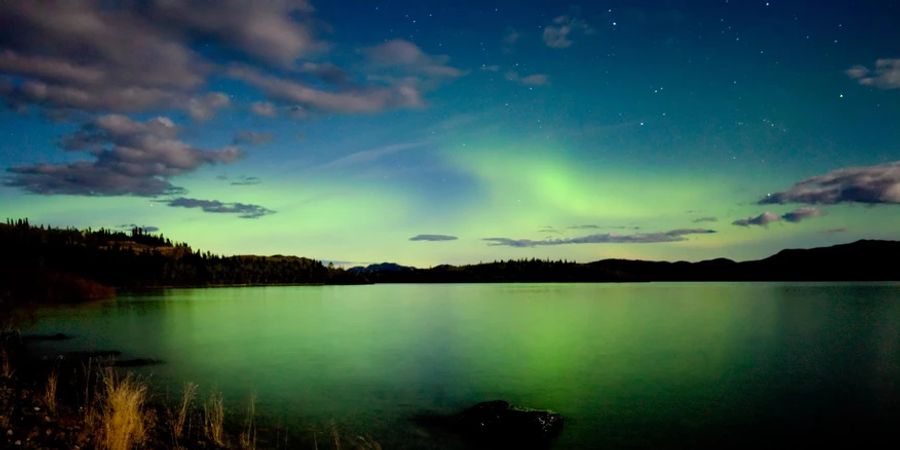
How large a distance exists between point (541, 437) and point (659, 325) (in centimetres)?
5943

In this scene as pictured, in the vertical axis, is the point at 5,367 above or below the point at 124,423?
below

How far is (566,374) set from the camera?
124 feet

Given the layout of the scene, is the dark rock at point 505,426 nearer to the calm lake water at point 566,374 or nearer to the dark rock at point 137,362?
the calm lake water at point 566,374

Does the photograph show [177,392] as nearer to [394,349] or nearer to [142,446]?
[142,446]

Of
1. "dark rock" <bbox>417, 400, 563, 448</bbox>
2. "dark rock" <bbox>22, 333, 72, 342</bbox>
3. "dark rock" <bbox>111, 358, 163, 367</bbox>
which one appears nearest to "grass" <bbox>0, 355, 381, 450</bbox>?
"dark rock" <bbox>417, 400, 563, 448</bbox>

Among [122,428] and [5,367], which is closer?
[122,428]

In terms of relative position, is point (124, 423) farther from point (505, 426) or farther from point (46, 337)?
point (46, 337)

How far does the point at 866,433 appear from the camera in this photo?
2297cm

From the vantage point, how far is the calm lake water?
23812mm

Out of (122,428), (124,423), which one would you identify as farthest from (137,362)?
(122,428)

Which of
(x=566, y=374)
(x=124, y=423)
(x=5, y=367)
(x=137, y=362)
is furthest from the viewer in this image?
(x=137, y=362)

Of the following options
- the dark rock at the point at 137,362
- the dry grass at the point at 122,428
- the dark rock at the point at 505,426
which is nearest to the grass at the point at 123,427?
the dry grass at the point at 122,428

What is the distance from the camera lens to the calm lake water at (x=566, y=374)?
23.8m

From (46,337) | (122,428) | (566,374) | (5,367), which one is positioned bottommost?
(566,374)
